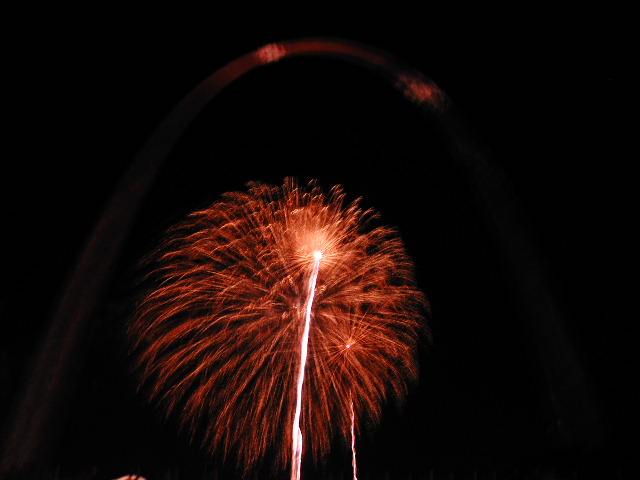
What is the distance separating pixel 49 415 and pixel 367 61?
12.1 meters

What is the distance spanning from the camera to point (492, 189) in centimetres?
1454

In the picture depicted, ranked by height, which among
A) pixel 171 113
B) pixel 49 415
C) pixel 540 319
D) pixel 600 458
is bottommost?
pixel 600 458

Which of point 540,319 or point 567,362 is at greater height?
point 540,319

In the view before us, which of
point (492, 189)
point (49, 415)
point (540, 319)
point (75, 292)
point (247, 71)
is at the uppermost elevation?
point (247, 71)

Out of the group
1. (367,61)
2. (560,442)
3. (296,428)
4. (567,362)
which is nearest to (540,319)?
(567,362)

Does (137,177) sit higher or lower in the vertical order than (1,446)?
higher

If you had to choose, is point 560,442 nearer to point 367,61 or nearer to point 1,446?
point 1,446

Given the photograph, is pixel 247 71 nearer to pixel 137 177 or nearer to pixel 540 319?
pixel 137 177

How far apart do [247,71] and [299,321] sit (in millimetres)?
7030

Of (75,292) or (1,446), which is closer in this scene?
(1,446)

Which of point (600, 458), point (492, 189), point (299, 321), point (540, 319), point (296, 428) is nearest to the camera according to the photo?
point (600, 458)

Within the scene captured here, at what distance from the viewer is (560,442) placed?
11227mm

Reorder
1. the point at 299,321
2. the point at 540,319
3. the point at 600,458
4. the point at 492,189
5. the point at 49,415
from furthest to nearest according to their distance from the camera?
the point at 299,321, the point at 492,189, the point at 540,319, the point at 49,415, the point at 600,458

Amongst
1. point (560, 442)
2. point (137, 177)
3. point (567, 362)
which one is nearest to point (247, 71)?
point (137, 177)
